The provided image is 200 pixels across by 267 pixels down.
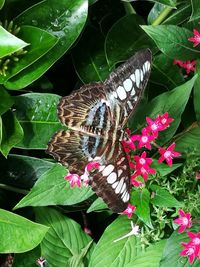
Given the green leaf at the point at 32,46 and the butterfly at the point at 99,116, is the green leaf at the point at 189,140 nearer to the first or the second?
the butterfly at the point at 99,116

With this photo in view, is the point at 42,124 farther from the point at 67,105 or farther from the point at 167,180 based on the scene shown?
the point at 167,180

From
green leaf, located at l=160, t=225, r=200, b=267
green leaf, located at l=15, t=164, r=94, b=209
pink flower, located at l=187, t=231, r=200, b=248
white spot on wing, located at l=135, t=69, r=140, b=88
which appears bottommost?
green leaf, located at l=160, t=225, r=200, b=267

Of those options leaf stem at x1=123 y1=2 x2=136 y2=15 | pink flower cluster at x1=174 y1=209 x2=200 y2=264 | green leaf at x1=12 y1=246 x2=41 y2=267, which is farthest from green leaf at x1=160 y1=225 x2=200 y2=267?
leaf stem at x1=123 y1=2 x2=136 y2=15

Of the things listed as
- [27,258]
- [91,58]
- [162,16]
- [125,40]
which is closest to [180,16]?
[162,16]

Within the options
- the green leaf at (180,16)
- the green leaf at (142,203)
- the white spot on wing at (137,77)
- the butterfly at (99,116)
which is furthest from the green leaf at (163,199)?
the green leaf at (180,16)

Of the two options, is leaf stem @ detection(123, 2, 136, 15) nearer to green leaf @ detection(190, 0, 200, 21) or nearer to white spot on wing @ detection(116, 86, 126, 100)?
green leaf @ detection(190, 0, 200, 21)

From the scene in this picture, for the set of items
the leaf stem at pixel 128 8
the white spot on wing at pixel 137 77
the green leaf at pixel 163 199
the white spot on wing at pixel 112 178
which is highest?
the leaf stem at pixel 128 8

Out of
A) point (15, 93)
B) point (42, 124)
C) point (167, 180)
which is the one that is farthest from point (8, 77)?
point (167, 180)
